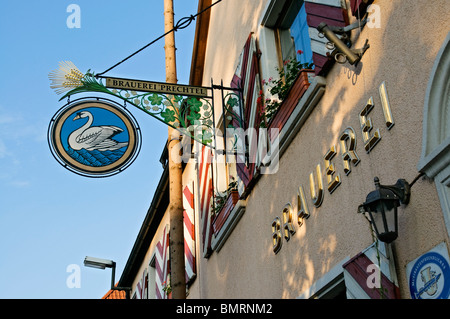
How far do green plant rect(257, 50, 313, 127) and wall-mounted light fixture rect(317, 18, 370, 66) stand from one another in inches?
43.4

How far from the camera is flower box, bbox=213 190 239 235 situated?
8.41m

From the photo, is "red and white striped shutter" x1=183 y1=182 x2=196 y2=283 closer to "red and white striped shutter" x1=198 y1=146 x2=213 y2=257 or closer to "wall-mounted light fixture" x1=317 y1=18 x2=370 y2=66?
"red and white striped shutter" x1=198 y1=146 x2=213 y2=257

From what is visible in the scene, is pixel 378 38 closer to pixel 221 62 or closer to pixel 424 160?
pixel 424 160

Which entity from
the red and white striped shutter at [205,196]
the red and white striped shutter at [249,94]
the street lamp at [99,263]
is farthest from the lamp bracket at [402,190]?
the street lamp at [99,263]

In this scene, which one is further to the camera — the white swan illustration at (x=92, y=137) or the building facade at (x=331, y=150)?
the white swan illustration at (x=92, y=137)

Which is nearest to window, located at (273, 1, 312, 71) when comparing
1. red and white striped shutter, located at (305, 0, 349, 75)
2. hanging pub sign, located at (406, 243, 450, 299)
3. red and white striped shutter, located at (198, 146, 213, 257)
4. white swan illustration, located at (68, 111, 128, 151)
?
red and white striped shutter, located at (305, 0, 349, 75)

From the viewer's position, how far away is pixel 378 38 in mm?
4871

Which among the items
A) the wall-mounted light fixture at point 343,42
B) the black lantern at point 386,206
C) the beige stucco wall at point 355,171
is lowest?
the black lantern at point 386,206

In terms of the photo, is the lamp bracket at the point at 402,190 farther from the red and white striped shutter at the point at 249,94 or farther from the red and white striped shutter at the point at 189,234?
the red and white striped shutter at the point at 189,234

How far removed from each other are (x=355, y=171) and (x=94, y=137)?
3.53 meters

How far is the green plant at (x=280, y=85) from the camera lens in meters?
6.73

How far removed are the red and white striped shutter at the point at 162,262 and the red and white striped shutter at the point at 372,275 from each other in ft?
29.7

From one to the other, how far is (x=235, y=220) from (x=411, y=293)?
4266 mm

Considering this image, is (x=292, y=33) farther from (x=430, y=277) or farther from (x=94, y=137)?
(x=430, y=277)
